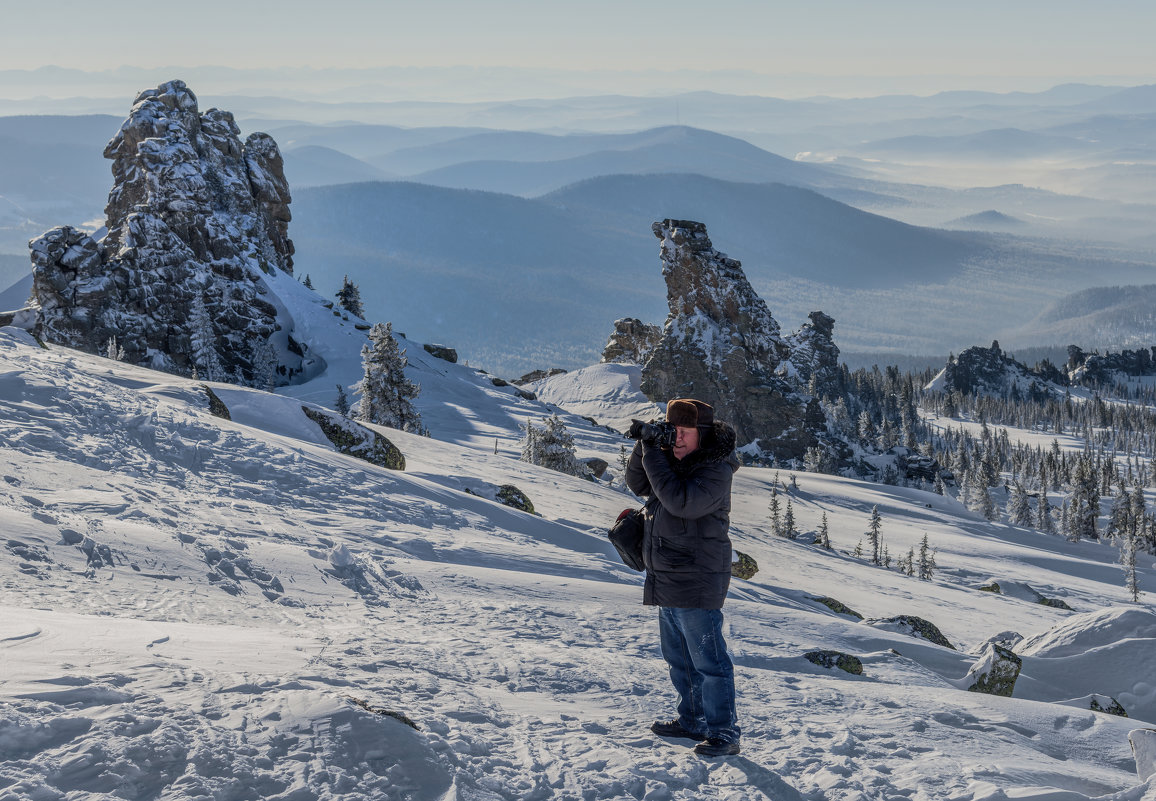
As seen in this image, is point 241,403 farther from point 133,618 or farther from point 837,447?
point 837,447

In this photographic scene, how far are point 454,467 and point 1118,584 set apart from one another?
190 feet

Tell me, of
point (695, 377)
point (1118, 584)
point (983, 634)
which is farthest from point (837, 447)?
point (983, 634)

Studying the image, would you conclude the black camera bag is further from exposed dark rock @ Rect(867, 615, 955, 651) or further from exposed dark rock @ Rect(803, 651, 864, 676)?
exposed dark rock @ Rect(867, 615, 955, 651)

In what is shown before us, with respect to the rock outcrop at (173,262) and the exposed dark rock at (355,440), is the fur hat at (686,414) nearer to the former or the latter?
the exposed dark rock at (355,440)

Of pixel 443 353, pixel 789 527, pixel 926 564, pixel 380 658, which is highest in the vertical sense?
pixel 380 658

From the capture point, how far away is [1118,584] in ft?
206

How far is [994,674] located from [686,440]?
725cm

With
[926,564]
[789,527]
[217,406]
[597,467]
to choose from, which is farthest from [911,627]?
[597,467]

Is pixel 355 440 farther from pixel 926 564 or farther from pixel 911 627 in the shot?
pixel 926 564

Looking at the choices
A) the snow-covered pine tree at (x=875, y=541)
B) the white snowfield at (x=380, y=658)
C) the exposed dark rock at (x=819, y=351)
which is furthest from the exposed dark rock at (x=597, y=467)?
the exposed dark rock at (x=819, y=351)

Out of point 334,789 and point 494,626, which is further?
point 494,626

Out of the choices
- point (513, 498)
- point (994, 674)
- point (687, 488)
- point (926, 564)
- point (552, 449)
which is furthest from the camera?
point (926, 564)

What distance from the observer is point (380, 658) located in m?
8.02

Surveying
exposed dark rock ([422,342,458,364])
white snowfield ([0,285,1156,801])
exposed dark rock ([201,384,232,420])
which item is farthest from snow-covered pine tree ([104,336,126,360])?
exposed dark rock ([422,342,458,364])
